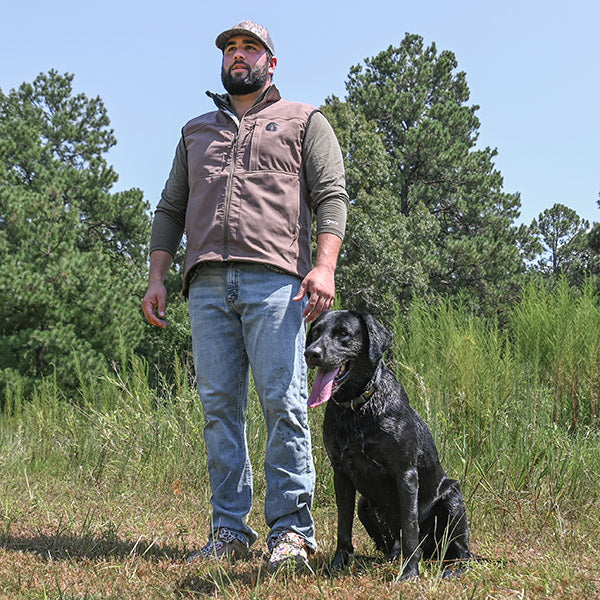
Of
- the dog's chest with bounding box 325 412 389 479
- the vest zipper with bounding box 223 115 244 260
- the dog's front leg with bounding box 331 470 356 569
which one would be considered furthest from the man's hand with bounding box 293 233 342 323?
the dog's front leg with bounding box 331 470 356 569

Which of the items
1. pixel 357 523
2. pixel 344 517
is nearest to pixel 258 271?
pixel 344 517

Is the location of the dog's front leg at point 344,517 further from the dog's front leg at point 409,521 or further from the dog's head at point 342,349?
the dog's head at point 342,349

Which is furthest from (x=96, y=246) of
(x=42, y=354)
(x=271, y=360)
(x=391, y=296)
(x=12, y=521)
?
(x=271, y=360)

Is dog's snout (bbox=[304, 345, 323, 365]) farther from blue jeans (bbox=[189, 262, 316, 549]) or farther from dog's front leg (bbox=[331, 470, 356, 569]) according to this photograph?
dog's front leg (bbox=[331, 470, 356, 569])

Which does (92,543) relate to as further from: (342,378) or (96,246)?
(96,246)

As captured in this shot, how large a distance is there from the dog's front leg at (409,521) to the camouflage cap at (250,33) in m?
2.17

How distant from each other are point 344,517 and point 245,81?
2.12 meters

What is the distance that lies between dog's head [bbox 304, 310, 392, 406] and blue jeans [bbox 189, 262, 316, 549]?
8.1 inches

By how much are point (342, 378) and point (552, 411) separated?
3.22 m

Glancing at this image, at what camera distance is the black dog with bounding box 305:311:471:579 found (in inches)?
113

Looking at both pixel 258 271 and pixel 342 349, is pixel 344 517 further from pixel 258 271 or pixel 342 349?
pixel 258 271

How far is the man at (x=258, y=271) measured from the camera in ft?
10.3

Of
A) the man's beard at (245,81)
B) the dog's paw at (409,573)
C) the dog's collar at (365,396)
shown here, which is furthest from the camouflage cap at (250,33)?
the dog's paw at (409,573)

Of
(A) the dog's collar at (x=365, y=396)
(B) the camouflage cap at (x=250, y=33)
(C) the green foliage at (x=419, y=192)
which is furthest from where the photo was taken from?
(C) the green foliage at (x=419, y=192)
